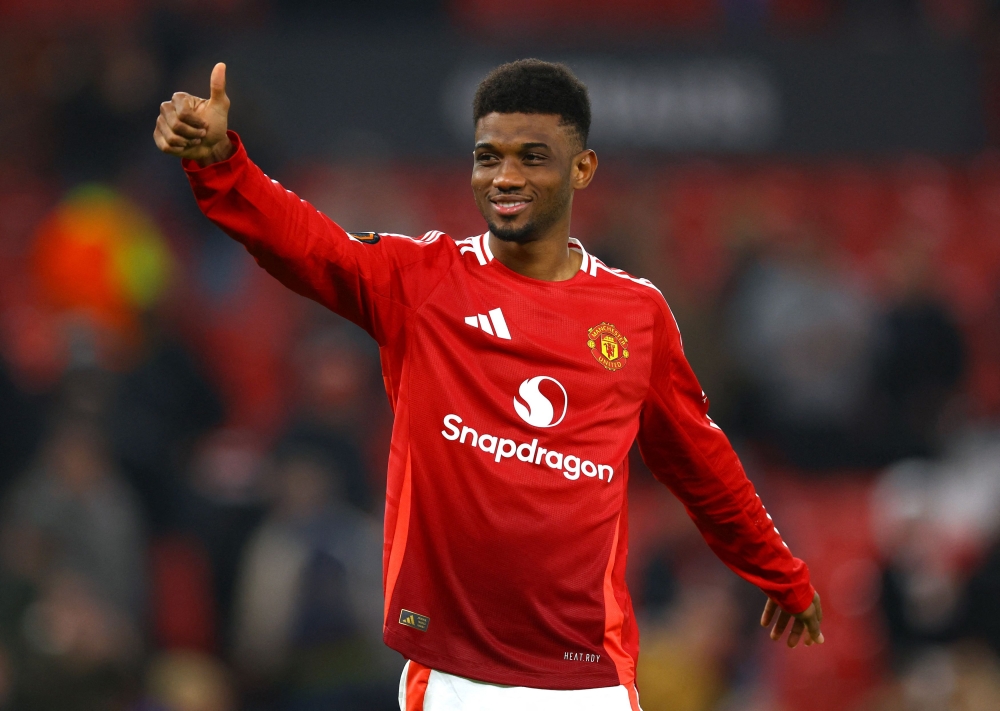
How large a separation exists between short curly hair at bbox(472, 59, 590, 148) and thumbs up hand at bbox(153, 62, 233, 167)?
72cm

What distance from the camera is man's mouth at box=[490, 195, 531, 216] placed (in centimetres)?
360

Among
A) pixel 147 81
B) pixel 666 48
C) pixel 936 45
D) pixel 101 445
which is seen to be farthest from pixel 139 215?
pixel 936 45

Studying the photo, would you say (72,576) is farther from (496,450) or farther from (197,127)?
(197,127)

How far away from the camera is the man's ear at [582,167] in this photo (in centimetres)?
373

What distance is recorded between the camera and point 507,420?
3529 millimetres

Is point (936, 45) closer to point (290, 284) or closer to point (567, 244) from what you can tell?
point (567, 244)

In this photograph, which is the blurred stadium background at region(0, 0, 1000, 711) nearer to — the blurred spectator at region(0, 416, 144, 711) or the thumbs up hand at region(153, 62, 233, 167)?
the blurred spectator at region(0, 416, 144, 711)

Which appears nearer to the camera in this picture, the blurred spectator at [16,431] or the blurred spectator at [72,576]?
the blurred spectator at [72,576]

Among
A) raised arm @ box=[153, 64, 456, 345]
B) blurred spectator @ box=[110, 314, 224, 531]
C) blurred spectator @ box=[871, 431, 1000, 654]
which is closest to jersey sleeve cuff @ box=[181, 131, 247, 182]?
raised arm @ box=[153, 64, 456, 345]

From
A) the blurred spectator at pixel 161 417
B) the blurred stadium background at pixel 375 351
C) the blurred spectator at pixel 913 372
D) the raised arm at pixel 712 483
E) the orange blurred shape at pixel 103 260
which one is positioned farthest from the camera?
the orange blurred shape at pixel 103 260

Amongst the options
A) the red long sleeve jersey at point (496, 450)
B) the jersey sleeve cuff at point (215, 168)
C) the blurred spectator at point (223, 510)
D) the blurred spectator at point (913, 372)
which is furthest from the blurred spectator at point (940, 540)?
the jersey sleeve cuff at point (215, 168)

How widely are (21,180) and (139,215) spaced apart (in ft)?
4.40

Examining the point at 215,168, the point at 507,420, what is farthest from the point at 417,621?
the point at 215,168

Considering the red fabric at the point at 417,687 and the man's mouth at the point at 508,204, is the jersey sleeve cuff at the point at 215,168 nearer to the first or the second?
the man's mouth at the point at 508,204
